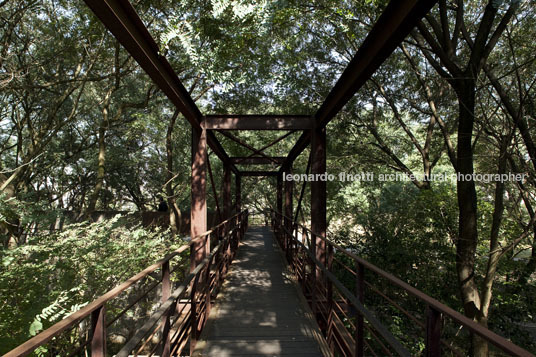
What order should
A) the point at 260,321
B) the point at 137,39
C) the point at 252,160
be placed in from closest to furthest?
the point at 137,39
the point at 260,321
the point at 252,160

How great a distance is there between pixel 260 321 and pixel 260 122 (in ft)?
12.4

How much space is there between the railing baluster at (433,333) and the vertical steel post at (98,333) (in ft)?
5.94

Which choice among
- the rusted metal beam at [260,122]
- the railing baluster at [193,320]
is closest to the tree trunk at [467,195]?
the rusted metal beam at [260,122]

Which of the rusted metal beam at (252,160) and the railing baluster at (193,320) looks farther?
the rusted metal beam at (252,160)

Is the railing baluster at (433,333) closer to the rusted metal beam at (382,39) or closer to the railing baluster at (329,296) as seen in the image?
the railing baluster at (329,296)

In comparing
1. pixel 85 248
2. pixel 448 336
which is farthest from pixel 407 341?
pixel 85 248

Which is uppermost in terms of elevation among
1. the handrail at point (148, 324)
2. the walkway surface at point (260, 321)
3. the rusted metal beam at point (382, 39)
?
the rusted metal beam at point (382, 39)

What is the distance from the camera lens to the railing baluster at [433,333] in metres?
1.62

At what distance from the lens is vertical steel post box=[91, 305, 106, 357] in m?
1.63

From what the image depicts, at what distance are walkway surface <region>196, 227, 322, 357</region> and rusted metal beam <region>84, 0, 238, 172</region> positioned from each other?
129 inches

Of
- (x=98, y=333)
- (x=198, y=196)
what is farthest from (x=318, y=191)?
(x=98, y=333)

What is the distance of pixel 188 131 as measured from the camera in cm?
1466

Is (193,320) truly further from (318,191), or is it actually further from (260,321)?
(318,191)

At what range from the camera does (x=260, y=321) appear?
420 centimetres
